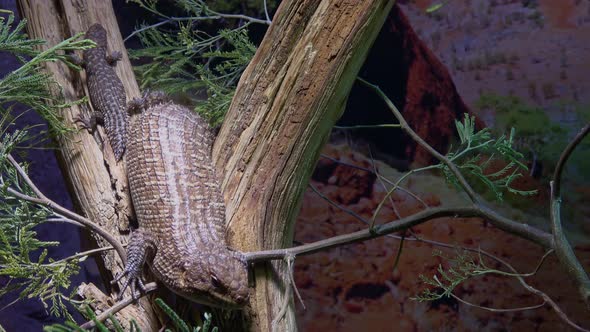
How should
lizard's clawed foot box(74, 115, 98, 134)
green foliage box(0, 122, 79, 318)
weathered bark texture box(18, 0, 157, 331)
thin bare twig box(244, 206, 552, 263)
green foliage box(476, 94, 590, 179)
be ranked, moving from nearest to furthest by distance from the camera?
thin bare twig box(244, 206, 552, 263) < green foliage box(0, 122, 79, 318) < weathered bark texture box(18, 0, 157, 331) < lizard's clawed foot box(74, 115, 98, 134) < green foliage box(476, 94, 590, 179)

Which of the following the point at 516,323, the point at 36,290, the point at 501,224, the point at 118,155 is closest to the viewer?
the point at 501,224

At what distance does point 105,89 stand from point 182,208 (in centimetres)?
84

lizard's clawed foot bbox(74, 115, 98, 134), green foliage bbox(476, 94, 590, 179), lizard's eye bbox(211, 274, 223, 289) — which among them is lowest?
green foliage bbox(476, 94, 590, 179)

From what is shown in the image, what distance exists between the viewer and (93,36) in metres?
2.52

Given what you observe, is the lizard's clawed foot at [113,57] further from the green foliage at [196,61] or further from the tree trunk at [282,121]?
the tree trunk at [282,121]

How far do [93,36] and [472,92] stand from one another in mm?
2003

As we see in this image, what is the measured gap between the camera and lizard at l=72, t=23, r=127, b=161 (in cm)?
244

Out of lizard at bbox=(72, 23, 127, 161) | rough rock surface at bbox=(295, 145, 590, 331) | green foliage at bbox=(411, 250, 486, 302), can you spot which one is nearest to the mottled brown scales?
lizard at bbox=(72, 23, 127, 161)

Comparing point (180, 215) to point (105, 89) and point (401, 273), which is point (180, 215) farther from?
point (401, 273)

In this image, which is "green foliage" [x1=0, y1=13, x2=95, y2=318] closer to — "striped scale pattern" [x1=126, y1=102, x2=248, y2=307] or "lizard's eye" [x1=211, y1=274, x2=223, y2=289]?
"striped scale pattern" [x1=126, y1=102, x2=248, y2=307]

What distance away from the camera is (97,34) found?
2.54 m

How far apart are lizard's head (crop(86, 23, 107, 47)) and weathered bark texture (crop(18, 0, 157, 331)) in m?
0.02

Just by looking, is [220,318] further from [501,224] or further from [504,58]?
[504,58]

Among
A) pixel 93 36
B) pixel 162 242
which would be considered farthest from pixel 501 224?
pixel 93 36
